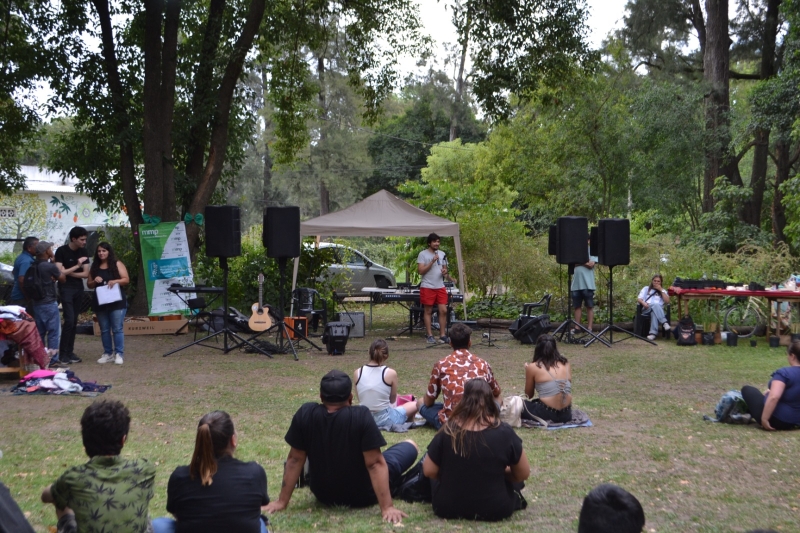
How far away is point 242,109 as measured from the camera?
17.1 m

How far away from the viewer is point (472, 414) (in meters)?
4.29

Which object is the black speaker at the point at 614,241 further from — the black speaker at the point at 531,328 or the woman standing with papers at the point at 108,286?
the woman standing with papers at the point at 108,286

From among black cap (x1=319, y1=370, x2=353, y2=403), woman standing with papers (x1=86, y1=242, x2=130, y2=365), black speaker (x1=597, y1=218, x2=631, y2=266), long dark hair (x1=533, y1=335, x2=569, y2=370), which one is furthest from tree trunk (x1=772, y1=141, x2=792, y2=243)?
black cap (x1=319, y1=370, x2=353, y2=403)

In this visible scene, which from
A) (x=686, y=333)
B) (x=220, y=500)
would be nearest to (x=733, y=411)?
(x=220, y=500)

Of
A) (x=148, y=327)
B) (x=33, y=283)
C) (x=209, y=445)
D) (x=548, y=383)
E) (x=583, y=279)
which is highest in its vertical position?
(x=33, y=283)

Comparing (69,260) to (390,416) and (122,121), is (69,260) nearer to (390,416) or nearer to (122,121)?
(122,121)

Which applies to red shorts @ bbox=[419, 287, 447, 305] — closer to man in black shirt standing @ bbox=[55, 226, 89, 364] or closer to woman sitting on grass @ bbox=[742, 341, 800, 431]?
man in black shirt standing @ bbox=[55, 226, 89, 364]

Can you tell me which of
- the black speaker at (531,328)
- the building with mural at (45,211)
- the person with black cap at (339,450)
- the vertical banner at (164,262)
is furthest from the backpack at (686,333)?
the building with mural at (45,211)

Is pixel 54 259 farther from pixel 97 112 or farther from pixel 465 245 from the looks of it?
pixel 465 245

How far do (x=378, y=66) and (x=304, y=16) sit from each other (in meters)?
1.93

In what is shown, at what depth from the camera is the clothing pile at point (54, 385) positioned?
826cm

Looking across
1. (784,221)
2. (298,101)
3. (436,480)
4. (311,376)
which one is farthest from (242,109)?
(784,221)

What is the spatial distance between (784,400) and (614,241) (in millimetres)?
6337

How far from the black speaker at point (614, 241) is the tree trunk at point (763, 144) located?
10301mm
